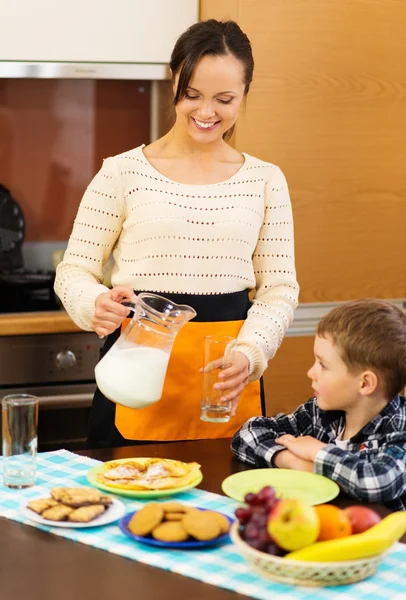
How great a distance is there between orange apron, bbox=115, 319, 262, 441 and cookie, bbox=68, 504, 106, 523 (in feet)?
1.88

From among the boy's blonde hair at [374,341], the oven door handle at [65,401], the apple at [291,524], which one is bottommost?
the oven door handle at [65,401]

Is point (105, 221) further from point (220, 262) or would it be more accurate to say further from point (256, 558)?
point (256, 558)

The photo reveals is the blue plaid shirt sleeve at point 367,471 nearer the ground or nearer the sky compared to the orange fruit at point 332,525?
nearer the ground

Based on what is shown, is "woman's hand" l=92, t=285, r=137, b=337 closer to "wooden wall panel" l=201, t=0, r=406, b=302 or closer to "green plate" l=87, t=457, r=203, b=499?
"green plate" l=87, t=457, r=203, b=499

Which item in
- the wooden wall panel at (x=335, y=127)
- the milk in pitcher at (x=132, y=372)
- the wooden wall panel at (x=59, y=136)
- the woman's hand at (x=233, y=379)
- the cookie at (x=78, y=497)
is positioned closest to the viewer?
the cookie at (x=78, y=497)

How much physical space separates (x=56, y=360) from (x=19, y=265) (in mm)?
431

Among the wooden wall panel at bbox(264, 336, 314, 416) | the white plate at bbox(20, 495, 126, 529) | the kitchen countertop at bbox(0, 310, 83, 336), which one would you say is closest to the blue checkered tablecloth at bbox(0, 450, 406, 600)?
the white plate at bbox(20, 495, 126, 529)

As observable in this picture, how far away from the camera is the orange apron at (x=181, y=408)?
206cm

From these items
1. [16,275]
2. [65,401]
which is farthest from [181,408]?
[16,275]

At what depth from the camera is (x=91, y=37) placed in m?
2.98

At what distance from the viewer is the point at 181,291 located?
2092 mm

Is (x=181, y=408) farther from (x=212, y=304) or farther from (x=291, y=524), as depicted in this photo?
(x=291, y=524)

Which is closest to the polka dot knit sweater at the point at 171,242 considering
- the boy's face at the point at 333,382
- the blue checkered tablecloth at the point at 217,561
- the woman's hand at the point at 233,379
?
the woman's hand at the point at 233,379

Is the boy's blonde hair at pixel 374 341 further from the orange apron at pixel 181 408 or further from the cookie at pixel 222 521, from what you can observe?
the cookie at pixel 222 521
